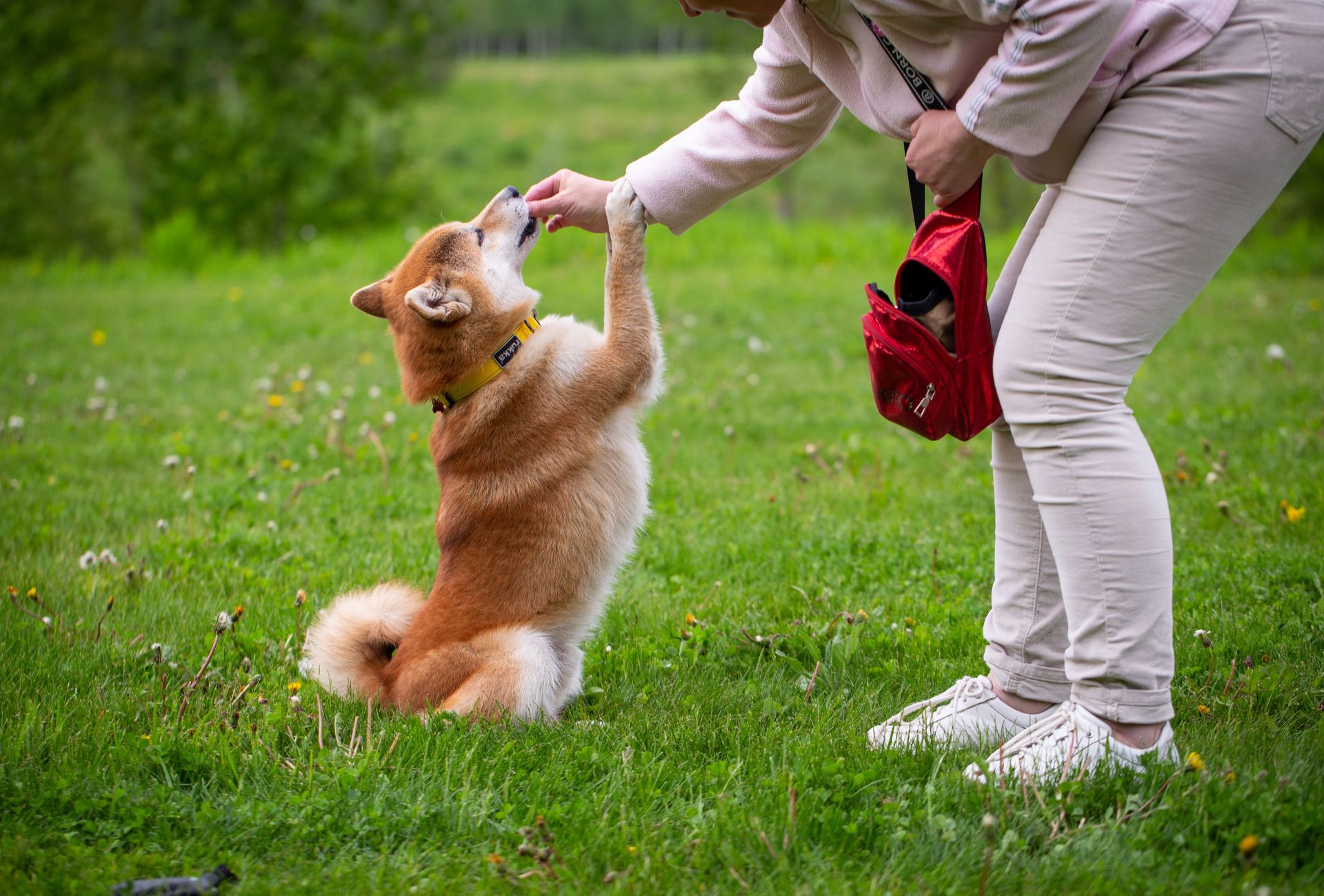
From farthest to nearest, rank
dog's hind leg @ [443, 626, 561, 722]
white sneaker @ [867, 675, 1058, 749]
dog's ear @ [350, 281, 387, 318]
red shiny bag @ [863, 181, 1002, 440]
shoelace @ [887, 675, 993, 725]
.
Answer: dog's ear @ [350, 281, 387, 318] → dog's hind leg @ [443, 626, 561, 722] → shoelace @ [887, 675, 993, 725] → white sneaker @ [867, 675, 1058, 749] → red shiny bag @ [863, 181, 1002, 440]

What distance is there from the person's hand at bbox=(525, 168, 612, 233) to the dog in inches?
3.6

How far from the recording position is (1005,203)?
14797 mm

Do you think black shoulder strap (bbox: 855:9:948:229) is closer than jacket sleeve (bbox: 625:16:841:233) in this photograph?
Yes

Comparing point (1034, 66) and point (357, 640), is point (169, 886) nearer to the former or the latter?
point (357, 640)

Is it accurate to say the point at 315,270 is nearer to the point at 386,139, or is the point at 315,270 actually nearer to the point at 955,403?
the point at 386,139

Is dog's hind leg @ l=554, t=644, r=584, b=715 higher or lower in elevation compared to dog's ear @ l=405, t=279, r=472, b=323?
lower

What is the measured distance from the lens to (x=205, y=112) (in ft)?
51.0

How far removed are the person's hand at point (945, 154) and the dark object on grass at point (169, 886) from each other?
2114 millimetres

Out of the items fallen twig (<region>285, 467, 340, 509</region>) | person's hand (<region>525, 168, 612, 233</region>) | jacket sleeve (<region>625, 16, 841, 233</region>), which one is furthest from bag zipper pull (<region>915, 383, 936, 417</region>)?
fallen twig (<region>285, 467, 340, 509</region>)

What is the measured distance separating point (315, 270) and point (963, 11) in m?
10.9

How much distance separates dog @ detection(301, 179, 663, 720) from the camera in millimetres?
2969

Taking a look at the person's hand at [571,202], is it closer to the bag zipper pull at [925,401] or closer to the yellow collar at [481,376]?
the yellow collar at [481,376]

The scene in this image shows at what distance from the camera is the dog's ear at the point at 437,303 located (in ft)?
10.6

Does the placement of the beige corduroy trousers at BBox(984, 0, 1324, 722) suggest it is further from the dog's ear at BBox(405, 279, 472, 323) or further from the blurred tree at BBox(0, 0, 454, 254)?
the blurred tree at BBox(0, 0, 454, 254)
